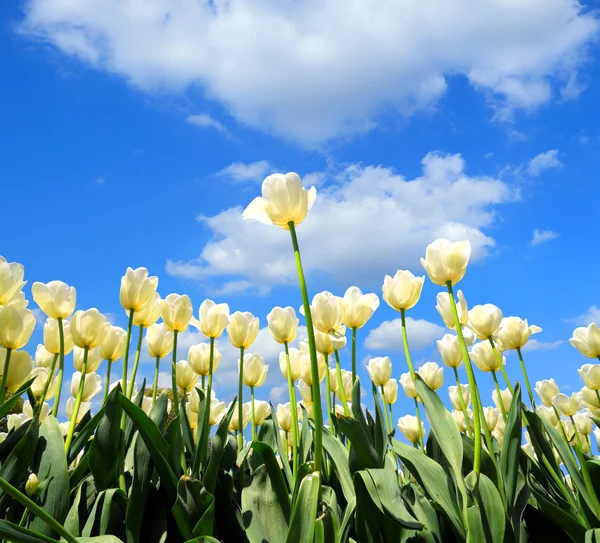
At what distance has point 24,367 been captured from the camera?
264cm

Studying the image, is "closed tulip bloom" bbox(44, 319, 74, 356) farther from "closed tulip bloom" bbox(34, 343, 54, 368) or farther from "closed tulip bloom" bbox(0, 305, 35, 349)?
"closed tulip bloom" bbox(34, 343, 54, 368)

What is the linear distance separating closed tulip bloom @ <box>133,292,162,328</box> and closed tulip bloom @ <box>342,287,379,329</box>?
0.92m

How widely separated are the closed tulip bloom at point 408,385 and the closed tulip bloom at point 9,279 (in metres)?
2.64

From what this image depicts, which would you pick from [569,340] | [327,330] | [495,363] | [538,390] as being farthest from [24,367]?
[538,390]

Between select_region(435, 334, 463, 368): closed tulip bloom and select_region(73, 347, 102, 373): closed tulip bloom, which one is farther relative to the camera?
select_region(435, 334, 463, 368): closed tulip bloom

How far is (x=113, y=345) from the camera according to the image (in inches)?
115

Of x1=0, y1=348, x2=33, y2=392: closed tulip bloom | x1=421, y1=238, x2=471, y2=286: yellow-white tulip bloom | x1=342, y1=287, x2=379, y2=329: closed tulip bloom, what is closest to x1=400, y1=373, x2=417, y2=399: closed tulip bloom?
x1=342, y1=287, x2=379, y2=329: closed tulip bloom

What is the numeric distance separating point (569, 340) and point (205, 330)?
257 centimetres

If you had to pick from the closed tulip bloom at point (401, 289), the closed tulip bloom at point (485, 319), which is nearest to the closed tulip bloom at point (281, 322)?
the closed tulip bloom at point (401, 289)

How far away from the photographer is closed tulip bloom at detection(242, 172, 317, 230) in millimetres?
1950

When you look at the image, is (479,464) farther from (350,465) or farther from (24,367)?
(24,367)

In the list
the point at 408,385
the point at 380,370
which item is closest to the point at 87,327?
the point at 380,370

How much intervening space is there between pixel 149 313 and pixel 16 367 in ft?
2.09

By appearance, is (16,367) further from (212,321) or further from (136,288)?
(212,321)
